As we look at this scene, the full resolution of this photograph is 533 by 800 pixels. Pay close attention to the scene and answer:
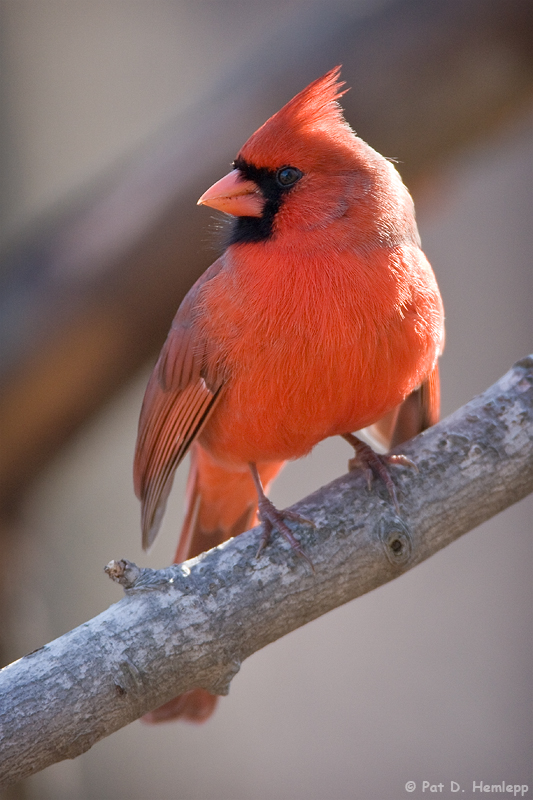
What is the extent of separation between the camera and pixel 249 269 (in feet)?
5.19

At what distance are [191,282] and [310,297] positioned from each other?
35.5 inches

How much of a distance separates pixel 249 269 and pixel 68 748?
2.86ft

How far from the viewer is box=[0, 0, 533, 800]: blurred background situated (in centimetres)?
232

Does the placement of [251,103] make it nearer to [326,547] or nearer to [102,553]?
[326,547]

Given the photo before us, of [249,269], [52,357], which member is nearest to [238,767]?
[52,357]

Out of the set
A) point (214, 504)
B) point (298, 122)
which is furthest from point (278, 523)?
point (298, 122)

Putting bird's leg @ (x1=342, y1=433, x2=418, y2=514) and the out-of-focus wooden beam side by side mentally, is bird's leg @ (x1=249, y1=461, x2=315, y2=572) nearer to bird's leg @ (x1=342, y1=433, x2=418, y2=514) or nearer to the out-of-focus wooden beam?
bird's leg @ (x1=342, y1=433, x2=418, y2=514)

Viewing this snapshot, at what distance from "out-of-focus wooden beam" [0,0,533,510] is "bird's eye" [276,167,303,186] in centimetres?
75

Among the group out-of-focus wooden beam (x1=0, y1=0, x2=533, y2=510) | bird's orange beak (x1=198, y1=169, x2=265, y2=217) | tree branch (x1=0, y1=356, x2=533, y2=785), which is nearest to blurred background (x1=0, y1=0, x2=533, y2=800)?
out-of-focus wooden beam (x1=0, y1=0, x2=533, y2=510)

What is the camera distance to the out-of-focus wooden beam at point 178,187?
7.56ft

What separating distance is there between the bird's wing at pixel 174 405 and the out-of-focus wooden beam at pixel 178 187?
500mm

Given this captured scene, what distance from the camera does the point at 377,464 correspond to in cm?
163

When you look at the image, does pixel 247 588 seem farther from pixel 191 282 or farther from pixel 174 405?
pixel 191 282

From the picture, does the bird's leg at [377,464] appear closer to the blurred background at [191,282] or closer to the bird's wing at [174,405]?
the bird's wing at [174,405]
